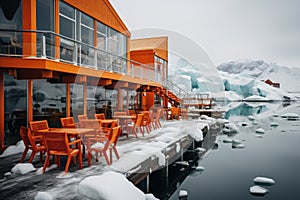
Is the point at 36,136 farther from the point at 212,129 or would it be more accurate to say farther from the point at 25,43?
the point at 212,129

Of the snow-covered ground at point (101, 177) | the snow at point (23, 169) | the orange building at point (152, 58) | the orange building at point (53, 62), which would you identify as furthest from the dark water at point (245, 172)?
the orange building at point (152, 58)

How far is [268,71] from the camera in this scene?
4478 inches

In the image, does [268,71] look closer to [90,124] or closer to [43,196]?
[90,124]

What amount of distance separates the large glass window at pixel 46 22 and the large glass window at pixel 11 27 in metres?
0.56

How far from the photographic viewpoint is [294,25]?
145ft

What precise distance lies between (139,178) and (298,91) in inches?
4412

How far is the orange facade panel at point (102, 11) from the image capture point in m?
10.2

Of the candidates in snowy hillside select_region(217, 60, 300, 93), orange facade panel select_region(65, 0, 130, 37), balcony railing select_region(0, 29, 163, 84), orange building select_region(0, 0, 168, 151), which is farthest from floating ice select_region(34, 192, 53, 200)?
snowy hillside select_region(217, 60, 300, 93)

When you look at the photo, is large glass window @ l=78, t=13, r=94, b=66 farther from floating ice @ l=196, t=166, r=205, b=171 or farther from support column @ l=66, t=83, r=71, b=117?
floating ice @ l=196, t=166, r=205, b=171

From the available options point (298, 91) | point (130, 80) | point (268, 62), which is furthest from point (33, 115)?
point (268, 62)

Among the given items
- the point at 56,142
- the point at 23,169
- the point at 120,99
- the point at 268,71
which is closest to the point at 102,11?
the point at 120,99

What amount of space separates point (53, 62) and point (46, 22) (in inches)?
91.3

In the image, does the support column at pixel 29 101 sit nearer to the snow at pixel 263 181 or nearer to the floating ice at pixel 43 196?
the floating ice at pixel 43 196

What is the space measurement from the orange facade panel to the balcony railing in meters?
2.28
